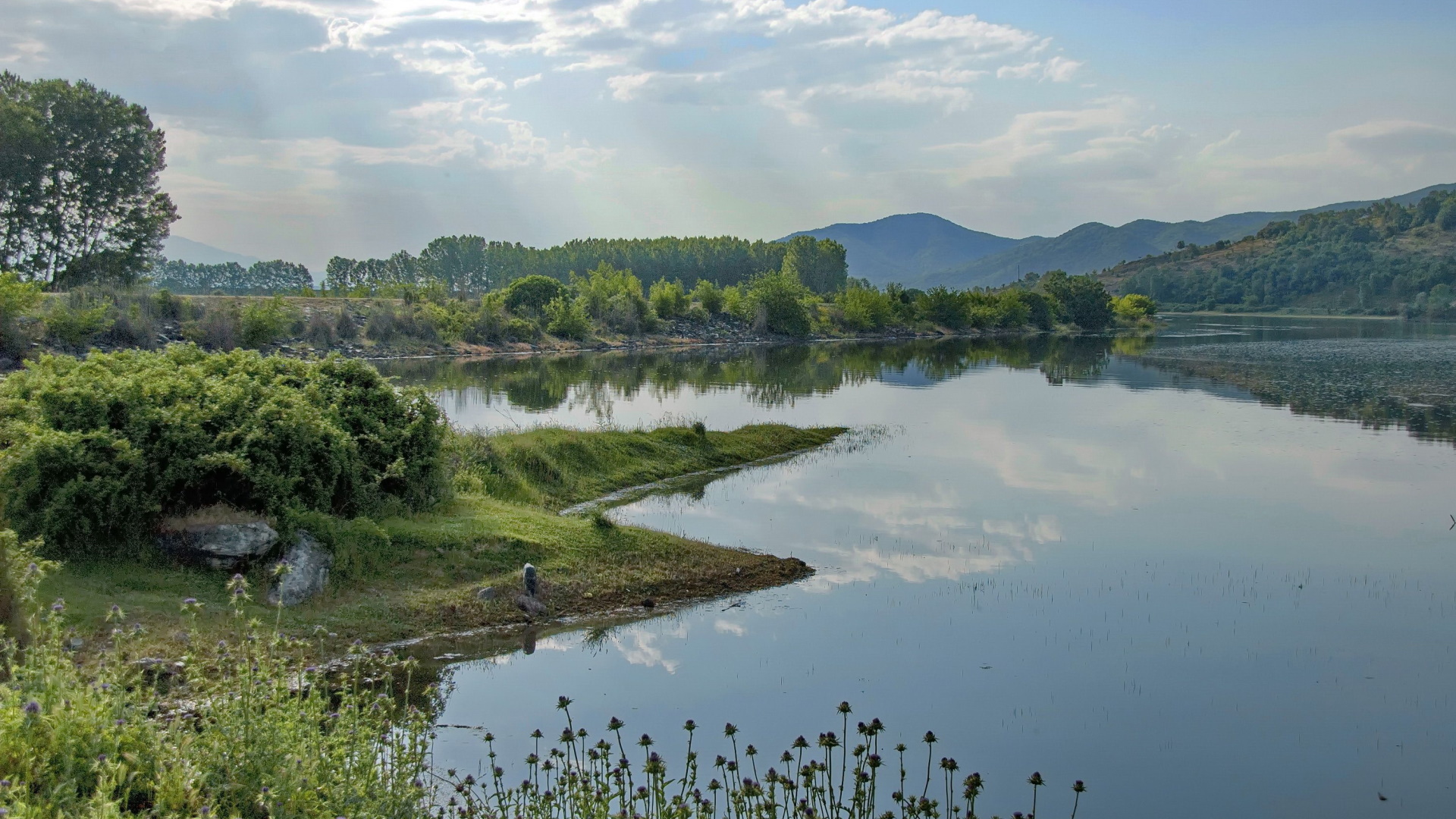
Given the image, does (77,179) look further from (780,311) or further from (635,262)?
(635,262)

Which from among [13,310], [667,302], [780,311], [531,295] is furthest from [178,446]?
[780,311]

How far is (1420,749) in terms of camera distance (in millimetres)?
9484

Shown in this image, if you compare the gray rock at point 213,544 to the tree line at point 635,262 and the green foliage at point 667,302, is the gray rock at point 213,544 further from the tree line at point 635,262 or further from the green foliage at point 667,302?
the tree line at point 635,262

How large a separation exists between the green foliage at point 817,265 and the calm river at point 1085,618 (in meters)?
93.3

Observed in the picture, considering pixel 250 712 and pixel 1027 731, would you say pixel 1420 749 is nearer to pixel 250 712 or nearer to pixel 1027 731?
pixel 1027 731

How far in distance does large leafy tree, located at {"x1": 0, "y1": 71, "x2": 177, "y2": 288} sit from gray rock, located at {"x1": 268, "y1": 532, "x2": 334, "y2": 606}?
4054cm

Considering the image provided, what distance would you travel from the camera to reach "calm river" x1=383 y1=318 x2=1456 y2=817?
926 cm

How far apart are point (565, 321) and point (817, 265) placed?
201 feet


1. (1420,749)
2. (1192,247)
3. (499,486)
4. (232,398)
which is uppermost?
(1192,247)

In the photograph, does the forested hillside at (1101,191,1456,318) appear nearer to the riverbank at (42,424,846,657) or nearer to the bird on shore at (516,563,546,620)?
the riverbank at (42,424,846,657)

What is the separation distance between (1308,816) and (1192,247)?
19623 centimetres

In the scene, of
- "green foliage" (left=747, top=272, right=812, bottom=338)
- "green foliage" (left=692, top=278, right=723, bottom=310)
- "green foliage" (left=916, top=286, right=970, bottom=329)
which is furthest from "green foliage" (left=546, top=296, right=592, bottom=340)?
"green foliage" (left=916, top=286, right=970, bottom=329)

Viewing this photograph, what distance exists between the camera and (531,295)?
7081cm

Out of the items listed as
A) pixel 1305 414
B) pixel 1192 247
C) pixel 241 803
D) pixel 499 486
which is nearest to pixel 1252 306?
pixel 1192 247
